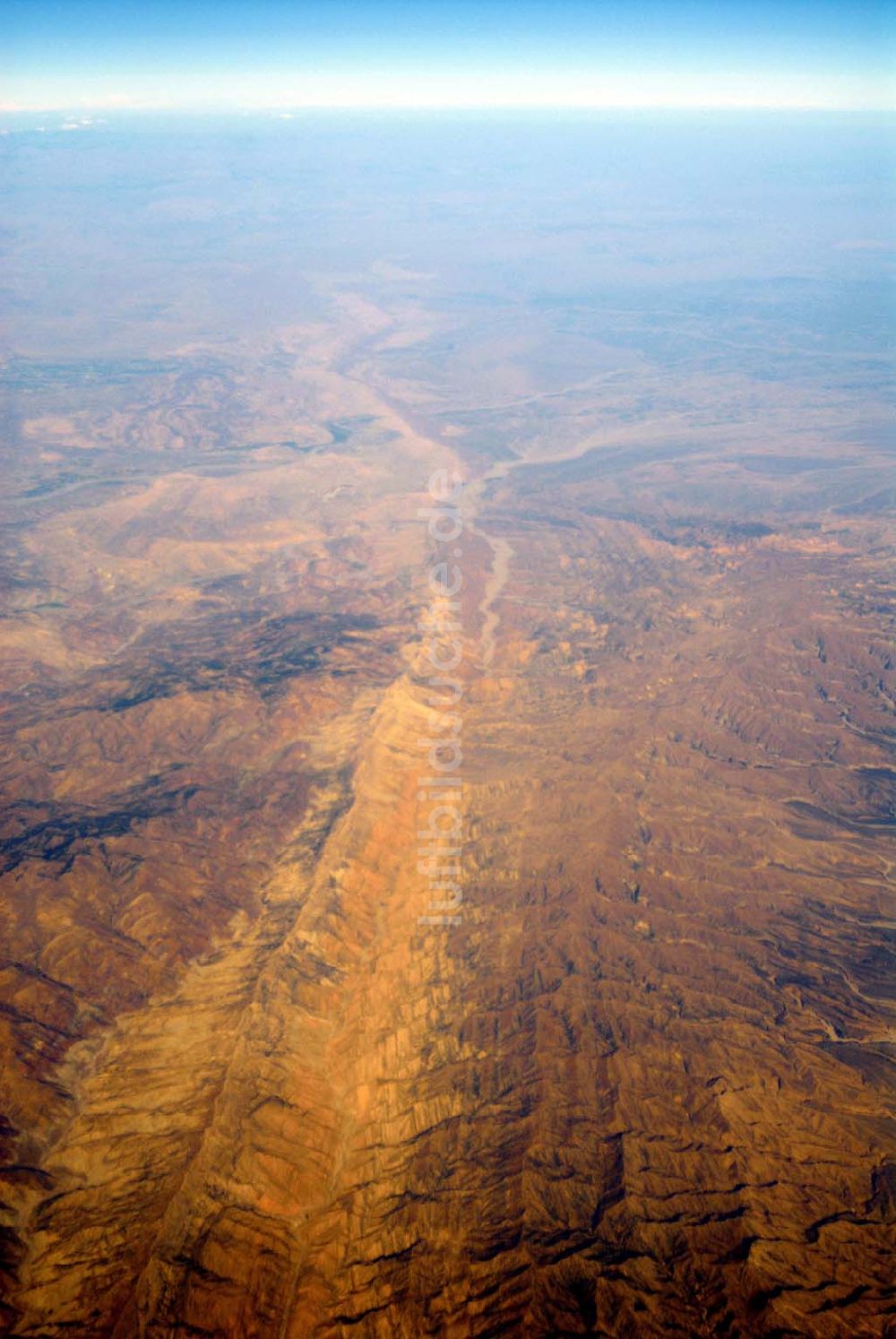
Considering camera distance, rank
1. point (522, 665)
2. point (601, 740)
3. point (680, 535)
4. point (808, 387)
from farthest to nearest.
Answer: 1. point (808, 387)
2. point (680, 535)
3. point (522, 665)
4. point (601, 740)

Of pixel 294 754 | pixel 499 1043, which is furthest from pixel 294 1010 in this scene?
pixel 294 754

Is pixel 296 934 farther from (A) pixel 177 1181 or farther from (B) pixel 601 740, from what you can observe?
(B) pixel 601 740

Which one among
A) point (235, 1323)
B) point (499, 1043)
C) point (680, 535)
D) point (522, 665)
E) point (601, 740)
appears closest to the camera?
point (235, 1323)
